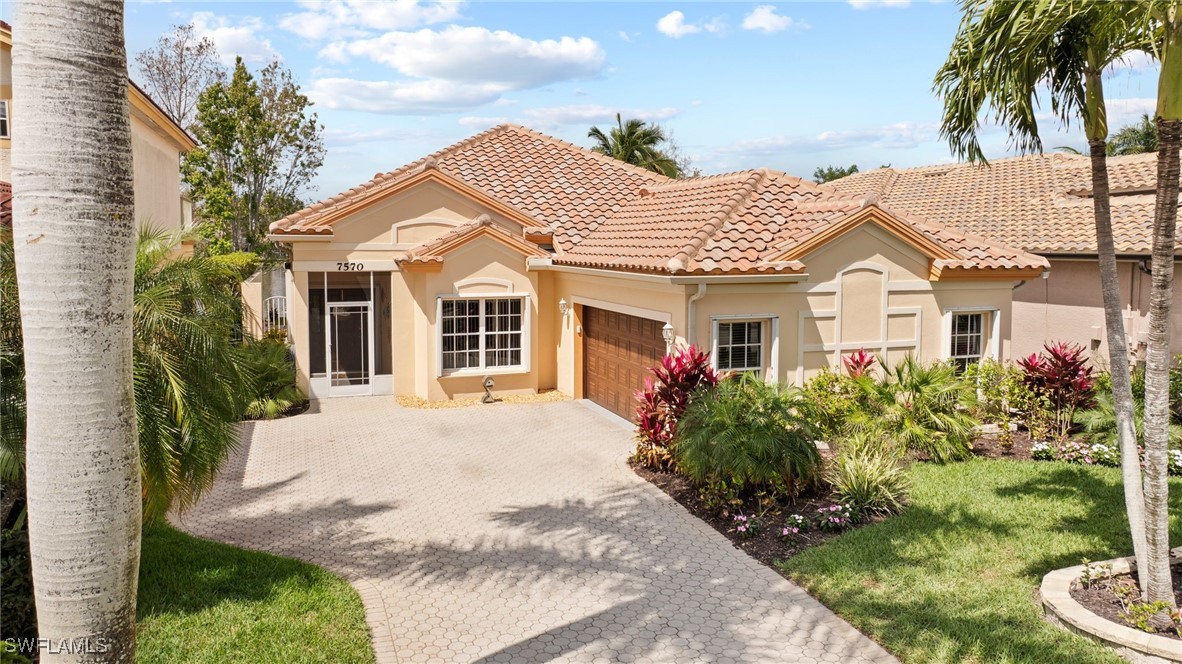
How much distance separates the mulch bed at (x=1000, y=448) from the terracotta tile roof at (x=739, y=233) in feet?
10.8

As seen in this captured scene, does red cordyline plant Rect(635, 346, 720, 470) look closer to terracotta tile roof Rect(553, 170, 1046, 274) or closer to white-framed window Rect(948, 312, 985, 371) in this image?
terracotta tile roof Rect(553, 170, 1046, 274)

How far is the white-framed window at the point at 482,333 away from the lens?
18.7 m

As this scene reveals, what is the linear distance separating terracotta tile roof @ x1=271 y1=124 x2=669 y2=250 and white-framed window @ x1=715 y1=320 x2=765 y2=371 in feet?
18.8

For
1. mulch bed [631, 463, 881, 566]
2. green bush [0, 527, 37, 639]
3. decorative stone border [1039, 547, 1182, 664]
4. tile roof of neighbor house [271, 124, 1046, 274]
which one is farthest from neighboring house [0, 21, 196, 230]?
decorative stone border [1039, 547, 1182, 664]

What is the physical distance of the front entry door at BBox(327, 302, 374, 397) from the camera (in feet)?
61.7

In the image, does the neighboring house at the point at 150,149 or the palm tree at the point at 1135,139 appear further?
the palm tree at the point at 1135,139

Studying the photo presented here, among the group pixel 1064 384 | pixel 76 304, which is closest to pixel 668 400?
pixel 1064 384

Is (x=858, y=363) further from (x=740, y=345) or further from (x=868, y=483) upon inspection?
(x=868, y=483)

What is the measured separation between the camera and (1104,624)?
269 inches

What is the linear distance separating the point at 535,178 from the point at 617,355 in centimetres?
689

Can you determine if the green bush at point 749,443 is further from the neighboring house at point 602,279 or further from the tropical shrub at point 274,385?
the tropical shrub at point 274,385

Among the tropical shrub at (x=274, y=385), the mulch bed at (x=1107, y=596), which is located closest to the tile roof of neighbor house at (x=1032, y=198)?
the mulch bed at (x=1107, y=596)

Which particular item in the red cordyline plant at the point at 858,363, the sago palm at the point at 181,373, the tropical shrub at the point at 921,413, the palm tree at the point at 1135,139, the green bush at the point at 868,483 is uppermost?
the palm tree at the point at 1135,139

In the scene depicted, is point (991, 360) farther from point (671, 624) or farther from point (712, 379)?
point (671, 624)
